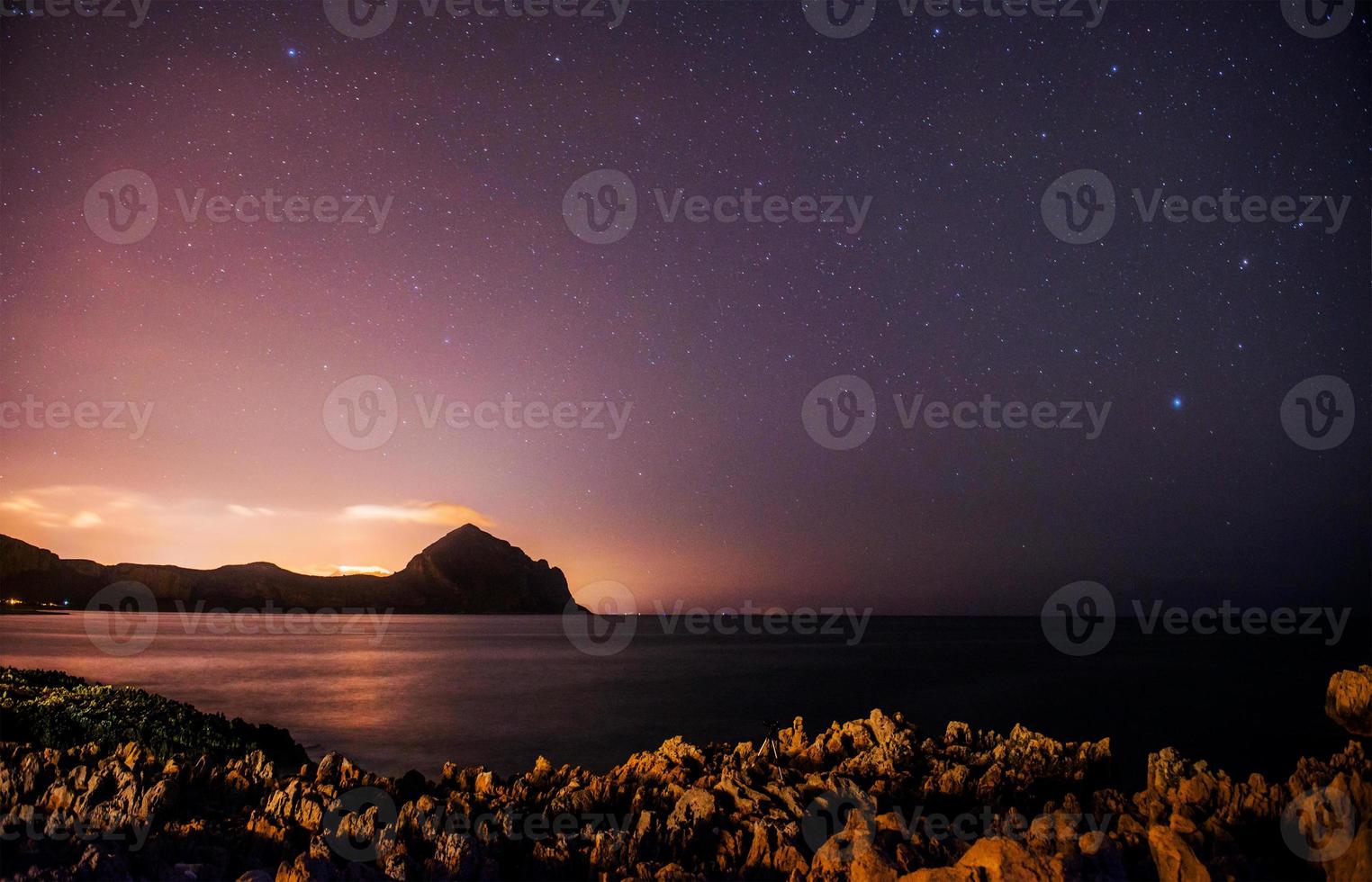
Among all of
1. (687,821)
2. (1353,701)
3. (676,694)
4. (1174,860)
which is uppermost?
(1174,860)

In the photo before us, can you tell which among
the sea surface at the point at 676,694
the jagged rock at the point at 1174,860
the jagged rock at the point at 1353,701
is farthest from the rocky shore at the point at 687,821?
the jagged rock at the point at 1353,701

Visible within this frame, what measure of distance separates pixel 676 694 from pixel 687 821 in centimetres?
3044

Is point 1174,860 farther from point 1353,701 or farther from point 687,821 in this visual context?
point 1353,701

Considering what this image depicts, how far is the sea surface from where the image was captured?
26.0 m

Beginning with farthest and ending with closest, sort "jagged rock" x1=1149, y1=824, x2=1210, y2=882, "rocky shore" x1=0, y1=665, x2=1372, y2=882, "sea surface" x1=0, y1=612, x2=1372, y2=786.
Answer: "sea surface" x1=0, y1=612, x2=1372, y2=786, "rocky shore" x1=0, y1=665, x2=1372, y2=882, "jagged rock" x1=1149, y1=824, x2=1210, y2=882

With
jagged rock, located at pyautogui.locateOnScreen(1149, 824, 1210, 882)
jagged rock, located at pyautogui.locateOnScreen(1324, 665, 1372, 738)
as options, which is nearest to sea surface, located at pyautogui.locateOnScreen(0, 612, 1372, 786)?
jagged rock, located at pyautogui.locateOnScreen(1324, 665, 1372, 738)

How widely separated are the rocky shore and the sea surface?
1090 cm

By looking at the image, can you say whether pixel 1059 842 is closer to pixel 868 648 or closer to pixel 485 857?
pixel 485 857

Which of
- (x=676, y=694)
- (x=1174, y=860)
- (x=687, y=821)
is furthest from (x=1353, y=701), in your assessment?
(x=687, y=821)

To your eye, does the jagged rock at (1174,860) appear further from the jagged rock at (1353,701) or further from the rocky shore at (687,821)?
the jagged rock at (1353,701)

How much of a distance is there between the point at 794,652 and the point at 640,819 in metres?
64.4

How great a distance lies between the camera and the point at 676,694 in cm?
3844

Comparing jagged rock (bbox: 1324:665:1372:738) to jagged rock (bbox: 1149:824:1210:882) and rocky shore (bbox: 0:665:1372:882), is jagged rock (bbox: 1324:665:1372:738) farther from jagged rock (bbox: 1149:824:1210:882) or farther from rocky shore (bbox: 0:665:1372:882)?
jagged rock (bbox: 1149:824:1210:882)

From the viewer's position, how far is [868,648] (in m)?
78.9
